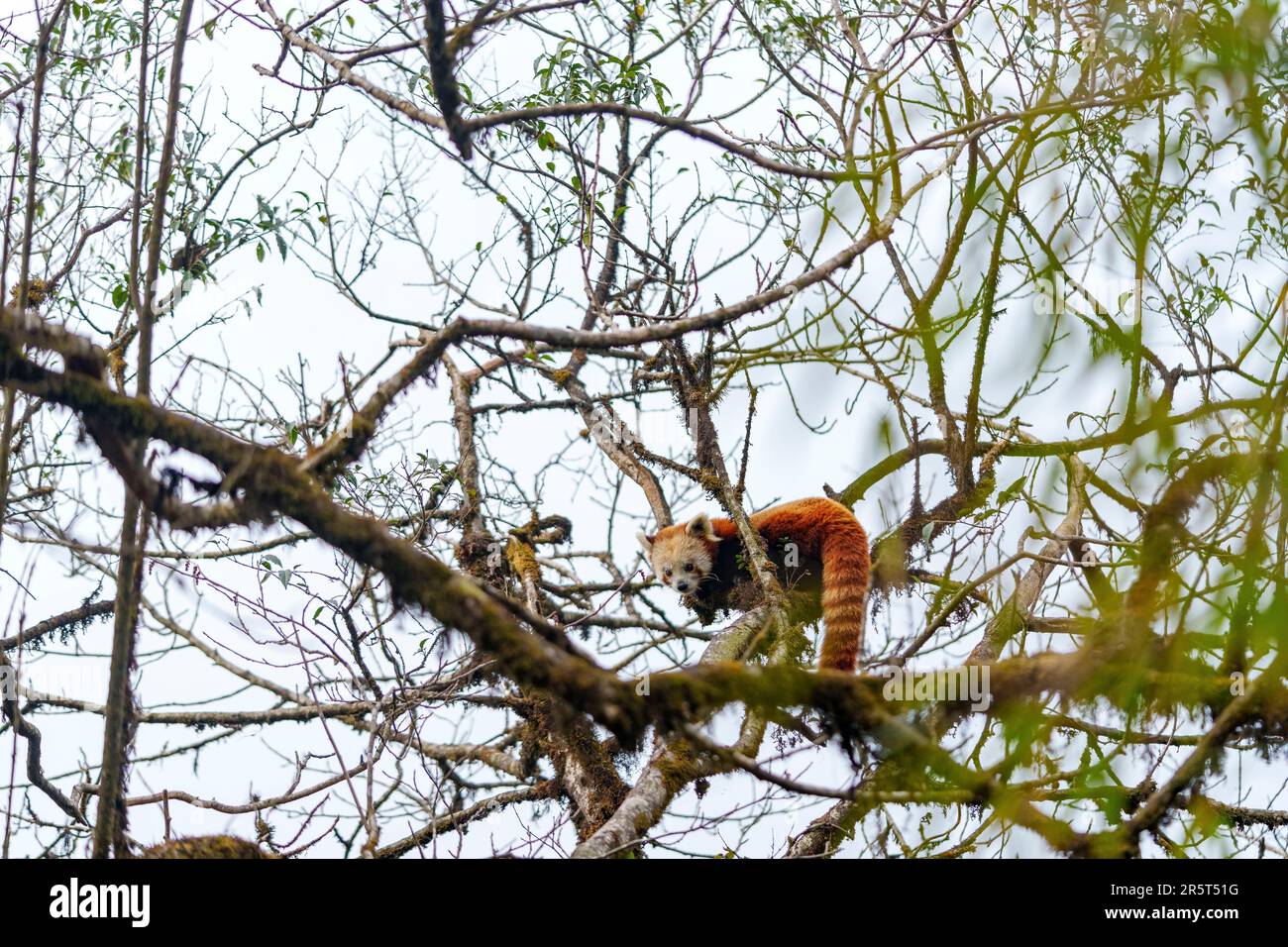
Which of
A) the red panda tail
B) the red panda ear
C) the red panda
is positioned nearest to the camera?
the red panda tail

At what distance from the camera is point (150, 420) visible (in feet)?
8.73

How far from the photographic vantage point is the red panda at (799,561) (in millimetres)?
5293

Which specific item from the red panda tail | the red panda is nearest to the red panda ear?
the red panda

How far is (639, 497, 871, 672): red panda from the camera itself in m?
5.29

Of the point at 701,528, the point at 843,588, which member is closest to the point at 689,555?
the point at 701,528

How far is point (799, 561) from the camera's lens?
20.4 ft

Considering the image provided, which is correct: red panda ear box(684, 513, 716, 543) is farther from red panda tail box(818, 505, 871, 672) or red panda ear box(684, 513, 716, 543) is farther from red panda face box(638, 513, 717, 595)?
red panda tail box(818, 505, 871, 672)

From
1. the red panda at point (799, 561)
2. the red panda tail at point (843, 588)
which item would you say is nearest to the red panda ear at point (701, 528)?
the red panda at point (799, 561)
